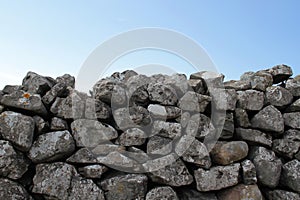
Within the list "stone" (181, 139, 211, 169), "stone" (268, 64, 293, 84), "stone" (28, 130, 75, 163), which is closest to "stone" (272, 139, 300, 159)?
"stone" (268, 64, 293, 84)

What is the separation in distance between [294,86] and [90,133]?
3863mm

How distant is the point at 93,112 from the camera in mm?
4219

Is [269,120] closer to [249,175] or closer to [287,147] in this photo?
[287,147]

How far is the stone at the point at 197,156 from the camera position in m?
4.25

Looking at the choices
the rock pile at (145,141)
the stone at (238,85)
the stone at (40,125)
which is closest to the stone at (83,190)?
the rock pile at (145,141)

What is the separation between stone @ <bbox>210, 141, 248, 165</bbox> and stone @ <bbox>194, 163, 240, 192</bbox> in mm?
113

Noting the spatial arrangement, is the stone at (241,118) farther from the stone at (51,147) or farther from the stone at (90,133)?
the stone at (51,147)

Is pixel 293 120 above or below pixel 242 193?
above

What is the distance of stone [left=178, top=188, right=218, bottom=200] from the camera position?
13.9 feet

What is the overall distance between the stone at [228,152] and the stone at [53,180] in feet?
7.54

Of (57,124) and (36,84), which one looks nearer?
(57,124)

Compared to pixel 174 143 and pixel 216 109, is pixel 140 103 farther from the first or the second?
pixel 216 109

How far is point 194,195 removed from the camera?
4.26 m

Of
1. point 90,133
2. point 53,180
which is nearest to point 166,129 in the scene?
point 90,133
